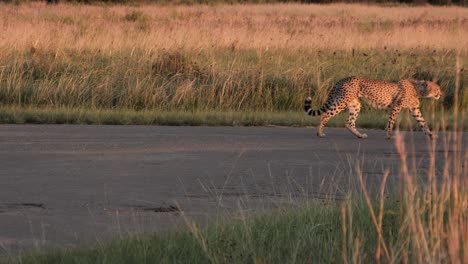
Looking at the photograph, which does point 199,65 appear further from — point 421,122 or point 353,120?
point 421,122

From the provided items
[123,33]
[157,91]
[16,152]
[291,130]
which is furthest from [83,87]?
[123,33]

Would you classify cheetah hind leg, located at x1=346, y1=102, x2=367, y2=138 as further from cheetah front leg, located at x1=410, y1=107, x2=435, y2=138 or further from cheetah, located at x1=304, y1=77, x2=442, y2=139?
cheetah front leg, located at x1=410, y1=107, x2=435, y2=138

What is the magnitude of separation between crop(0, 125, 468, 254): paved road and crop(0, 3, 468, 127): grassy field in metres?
2.12

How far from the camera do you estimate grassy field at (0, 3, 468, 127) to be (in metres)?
18.3

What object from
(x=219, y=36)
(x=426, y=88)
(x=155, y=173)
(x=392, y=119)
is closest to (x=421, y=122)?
(x=392, y=119)

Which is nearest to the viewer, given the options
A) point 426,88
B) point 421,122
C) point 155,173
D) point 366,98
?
point 155,173

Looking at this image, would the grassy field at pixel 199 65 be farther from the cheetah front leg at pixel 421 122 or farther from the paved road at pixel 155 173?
the paved road at pixel 155 173

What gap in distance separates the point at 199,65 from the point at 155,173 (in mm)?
9595

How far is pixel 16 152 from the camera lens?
41.5 ft

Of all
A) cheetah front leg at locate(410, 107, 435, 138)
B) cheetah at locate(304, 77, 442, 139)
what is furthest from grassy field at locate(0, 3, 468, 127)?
cheetah front leg at locate(410, 107, 435, 138)

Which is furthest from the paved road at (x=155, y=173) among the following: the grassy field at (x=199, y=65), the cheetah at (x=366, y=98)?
the grassy field at (x=199, y=65)

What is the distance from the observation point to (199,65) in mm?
20672

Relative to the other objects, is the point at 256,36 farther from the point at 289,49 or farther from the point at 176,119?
the point at 176,119

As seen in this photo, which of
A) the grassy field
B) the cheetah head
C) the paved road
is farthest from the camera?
the grassy field
